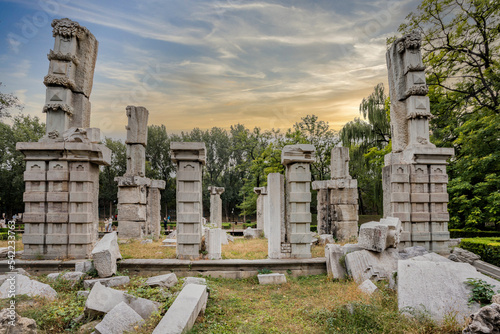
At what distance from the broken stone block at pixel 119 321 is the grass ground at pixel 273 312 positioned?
21 centimetres

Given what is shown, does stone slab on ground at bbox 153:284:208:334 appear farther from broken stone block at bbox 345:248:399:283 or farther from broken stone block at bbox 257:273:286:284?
broken stone block at bbox 345:248:399:283

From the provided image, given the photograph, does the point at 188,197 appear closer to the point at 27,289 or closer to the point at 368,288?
Result: the point at 27,289

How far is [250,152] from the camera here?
33.0 m

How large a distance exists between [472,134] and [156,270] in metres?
14.5

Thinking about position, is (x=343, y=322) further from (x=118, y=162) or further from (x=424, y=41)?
(x=118, y=162)

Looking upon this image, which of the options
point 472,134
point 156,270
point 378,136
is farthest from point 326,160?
point 156,270

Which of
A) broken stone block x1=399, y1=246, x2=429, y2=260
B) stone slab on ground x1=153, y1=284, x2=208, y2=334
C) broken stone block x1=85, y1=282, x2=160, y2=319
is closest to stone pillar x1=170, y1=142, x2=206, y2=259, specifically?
stone slab on ground x1=153, y1=284, x2=208, y2=334

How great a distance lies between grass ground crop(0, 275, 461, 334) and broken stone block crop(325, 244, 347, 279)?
688 millimetres

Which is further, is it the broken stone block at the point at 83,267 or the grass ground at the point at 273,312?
the broken stone block at the point at 83,267

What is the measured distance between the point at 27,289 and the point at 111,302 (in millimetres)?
2097

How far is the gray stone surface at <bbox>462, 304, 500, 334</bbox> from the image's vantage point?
12.3 ft

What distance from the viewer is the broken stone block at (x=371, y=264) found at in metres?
6.86

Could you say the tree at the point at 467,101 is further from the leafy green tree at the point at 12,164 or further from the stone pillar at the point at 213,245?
the leafy green tree at the point at 12,164

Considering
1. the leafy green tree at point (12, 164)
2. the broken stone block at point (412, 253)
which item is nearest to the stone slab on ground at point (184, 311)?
the broken stone block at point (412, 253)
